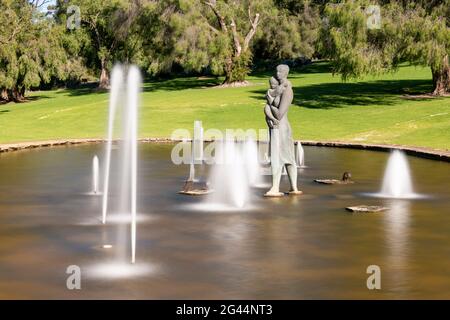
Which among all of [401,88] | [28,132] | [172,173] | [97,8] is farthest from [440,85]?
[97,8]

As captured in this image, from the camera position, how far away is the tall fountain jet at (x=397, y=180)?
18.1 metres

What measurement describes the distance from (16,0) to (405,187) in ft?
157

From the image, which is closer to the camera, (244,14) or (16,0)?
(16,0)

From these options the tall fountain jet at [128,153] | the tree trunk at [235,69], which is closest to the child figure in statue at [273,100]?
the tall fountain jet at [128,153]

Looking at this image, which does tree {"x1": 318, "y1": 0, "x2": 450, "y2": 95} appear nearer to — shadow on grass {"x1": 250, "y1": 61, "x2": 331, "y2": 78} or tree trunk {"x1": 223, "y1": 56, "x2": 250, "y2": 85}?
tree trunk {"x1": 223, "y1": 56, "x2": 250, "y2": 85}

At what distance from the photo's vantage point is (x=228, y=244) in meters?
12.4

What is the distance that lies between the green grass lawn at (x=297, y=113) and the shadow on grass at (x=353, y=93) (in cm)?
6

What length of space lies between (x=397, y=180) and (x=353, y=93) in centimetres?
3383

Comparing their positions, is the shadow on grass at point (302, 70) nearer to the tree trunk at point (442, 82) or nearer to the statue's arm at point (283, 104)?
the tree trunk at point (442, 82)

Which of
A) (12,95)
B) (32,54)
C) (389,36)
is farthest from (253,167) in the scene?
(12,95)

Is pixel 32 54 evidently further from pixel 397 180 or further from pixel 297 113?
pixel 397 180

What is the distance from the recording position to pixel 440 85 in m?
47.8
